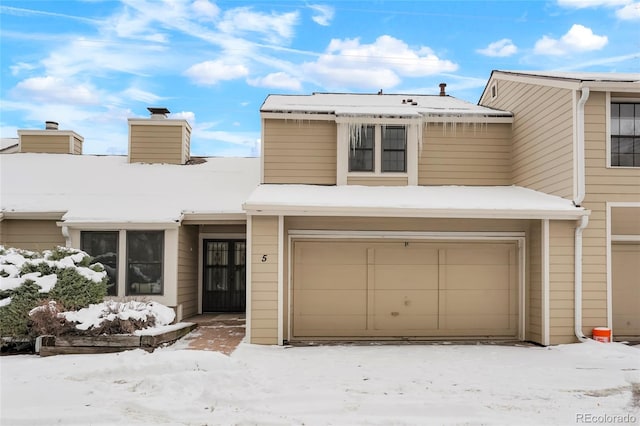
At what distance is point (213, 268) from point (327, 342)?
5474 millimetres

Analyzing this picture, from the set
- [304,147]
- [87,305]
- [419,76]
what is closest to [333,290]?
[304,147]

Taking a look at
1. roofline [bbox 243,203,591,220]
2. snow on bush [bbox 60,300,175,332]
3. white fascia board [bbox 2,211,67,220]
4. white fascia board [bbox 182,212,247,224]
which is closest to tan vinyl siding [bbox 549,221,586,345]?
roofline [bbox 243,203,591,220]

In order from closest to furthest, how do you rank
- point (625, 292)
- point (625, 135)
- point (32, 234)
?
1. point (625, 135)
2. point (625, 292)
3. point (32, 234)

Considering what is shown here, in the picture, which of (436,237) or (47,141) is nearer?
(436,237)

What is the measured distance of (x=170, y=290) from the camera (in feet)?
38.9

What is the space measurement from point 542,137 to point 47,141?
14.3m

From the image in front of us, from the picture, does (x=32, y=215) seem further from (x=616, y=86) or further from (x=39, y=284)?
(x=616, y=86)

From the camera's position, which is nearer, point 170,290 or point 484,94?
point 170,290

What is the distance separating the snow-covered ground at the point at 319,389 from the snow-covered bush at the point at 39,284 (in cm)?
69

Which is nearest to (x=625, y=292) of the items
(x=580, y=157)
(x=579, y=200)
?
(x=579, y=200)

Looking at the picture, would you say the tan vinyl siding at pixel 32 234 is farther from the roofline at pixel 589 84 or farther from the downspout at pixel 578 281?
the roofline at pixel 589 84

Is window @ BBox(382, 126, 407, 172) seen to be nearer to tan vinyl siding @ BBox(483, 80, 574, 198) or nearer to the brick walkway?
tan vinyl siding @ BBox(483, 80, 574, 198)

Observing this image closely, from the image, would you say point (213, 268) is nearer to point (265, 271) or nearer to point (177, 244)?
point (177, 244)

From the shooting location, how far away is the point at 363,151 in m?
11.9
